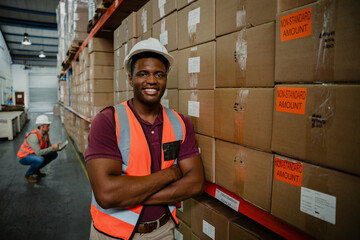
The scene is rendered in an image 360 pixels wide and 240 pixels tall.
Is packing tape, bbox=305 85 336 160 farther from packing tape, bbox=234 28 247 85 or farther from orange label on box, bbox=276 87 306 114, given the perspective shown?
packing tape, bbox=234 28 247 85

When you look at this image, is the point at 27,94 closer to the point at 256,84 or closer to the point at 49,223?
the point at 49,223

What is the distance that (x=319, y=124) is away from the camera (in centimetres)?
90

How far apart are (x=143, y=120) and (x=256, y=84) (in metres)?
0.70

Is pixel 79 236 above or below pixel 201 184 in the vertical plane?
below

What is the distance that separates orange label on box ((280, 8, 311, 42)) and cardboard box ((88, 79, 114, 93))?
13.3ft

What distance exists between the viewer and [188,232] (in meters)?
1.91

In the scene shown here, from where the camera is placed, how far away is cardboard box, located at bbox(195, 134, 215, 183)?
5.08 feet

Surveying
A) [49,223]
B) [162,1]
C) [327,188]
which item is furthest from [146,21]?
[49,223]

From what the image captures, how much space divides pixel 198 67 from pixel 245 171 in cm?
77

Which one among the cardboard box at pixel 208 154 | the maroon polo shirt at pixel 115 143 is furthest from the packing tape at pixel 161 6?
the cardboard box at pixel 208 154

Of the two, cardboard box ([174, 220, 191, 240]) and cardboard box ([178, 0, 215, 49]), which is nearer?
cardboard box ([178, 0, 215, 49])

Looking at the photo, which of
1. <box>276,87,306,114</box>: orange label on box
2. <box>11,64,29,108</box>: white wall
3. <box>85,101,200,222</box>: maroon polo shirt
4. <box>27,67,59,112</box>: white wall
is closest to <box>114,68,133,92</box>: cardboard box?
<box>85,101,200,222</box>: maroon polo shirt

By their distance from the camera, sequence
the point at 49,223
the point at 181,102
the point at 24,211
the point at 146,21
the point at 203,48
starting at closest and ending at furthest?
the point at 203,48
the point at 181,102
the point at 146,21
the point at 49,223
the point at 24,211

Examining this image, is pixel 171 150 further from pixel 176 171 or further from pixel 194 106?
pixel 194 106
